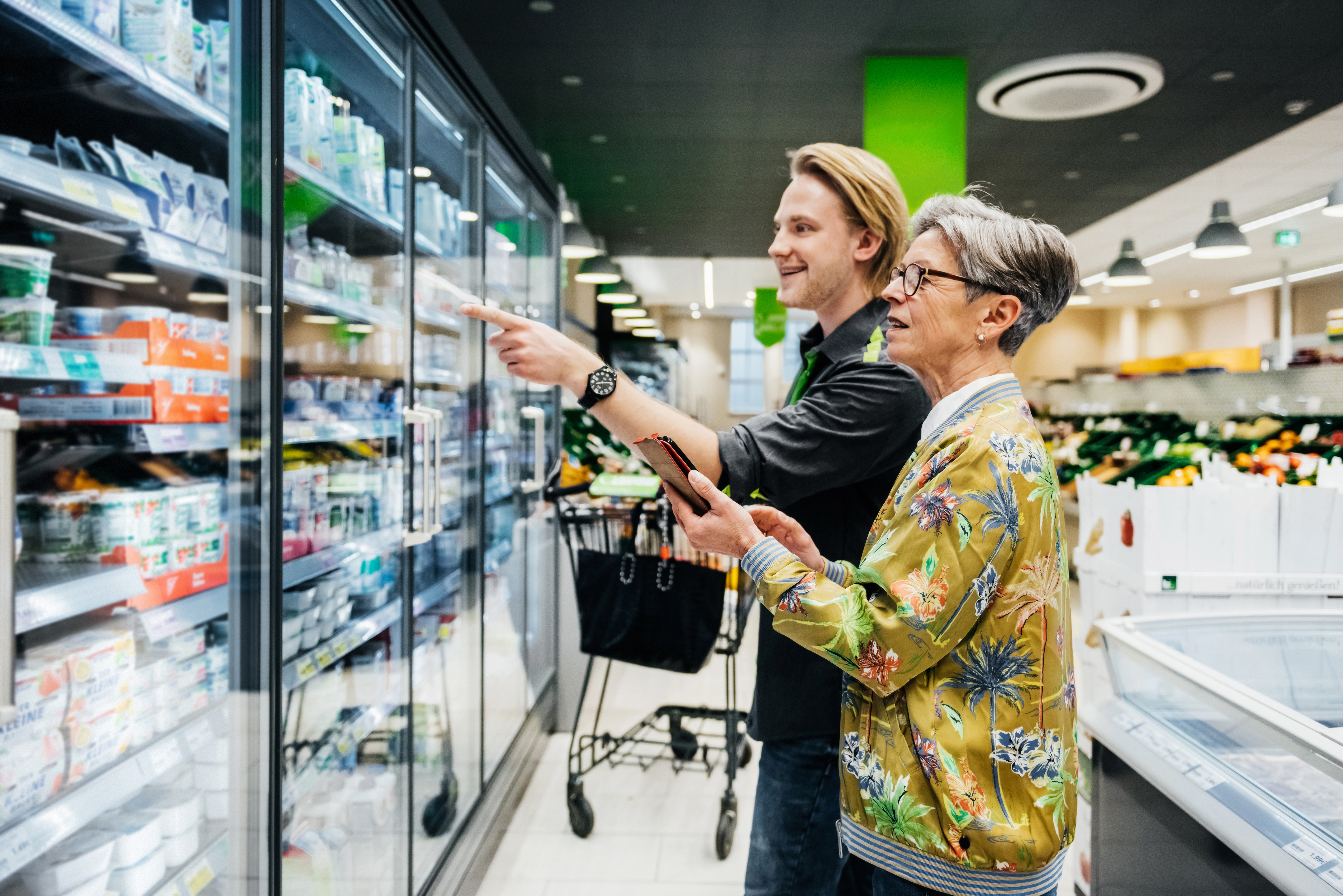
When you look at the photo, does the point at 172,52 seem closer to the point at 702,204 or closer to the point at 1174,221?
the point at 702,204

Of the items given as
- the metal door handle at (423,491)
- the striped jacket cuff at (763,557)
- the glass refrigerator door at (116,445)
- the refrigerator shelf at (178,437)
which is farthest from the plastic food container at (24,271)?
the striped jacket cuff at (763,557)

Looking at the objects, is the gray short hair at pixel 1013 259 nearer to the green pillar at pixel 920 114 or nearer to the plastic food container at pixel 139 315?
the plastic food container at pixel 139 315

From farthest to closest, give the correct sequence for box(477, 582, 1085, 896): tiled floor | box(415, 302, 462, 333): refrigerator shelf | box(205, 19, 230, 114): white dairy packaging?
box(477, 582, 1085, 896): tiled floor < box(415, 302, 462, 333): refrigerator shelf < box(205, 19, 230, 114): white dairy packaging

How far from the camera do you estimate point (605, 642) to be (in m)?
2.89

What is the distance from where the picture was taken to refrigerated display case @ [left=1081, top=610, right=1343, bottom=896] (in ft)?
4.25

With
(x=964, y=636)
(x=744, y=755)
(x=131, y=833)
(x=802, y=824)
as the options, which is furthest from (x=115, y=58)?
(x=744, y=755)

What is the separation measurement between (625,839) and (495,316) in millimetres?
2311

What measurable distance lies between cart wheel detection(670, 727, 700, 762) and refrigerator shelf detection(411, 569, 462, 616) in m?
1.15

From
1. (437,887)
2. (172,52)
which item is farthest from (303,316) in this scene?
(437,887)

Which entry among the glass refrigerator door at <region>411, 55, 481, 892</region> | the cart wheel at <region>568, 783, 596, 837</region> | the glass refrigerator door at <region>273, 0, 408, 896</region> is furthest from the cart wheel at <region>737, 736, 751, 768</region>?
the glass refrigerator door at <region>273, 0, 408, 896</region>

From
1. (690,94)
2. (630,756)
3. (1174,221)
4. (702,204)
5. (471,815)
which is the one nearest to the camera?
(471,815)

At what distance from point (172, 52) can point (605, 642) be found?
79.3 inches

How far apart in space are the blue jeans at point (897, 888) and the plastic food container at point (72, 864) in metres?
1.23

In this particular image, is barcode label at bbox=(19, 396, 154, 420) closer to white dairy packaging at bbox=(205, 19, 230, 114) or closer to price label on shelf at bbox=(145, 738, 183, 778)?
white dairy packaging at bbox=(205, 19, 230, 114)
